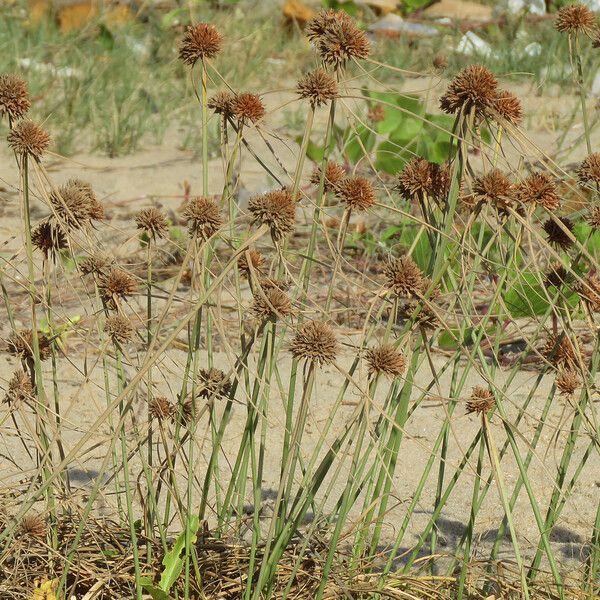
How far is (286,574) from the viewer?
138 centimetres

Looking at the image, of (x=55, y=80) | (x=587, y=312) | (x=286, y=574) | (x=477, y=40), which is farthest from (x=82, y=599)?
(x=477, y=40)

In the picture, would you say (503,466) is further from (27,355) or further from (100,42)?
(100,42)

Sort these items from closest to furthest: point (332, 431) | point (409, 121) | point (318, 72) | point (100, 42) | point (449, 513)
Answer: point (318, 72)
point (449, 513)
point (332, 431)
point (409, 121)
point (100, 42)

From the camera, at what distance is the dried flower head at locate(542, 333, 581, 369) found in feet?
4.25

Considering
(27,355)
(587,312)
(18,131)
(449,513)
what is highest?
(18,131)

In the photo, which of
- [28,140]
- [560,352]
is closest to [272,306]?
[28,140]

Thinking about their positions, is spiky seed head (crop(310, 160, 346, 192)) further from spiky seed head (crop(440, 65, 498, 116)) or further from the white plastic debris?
the white plastic debris

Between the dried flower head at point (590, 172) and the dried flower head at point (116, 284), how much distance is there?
49 centimetres

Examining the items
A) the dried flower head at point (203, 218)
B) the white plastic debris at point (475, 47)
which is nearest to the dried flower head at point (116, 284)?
the dried flower head at point (203, 218)

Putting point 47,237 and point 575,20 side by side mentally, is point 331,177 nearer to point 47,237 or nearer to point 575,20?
point 47,237

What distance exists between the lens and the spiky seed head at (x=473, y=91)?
1.11 m

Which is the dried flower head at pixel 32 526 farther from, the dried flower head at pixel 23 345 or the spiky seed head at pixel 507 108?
the spiky seed head at pixel 507 108

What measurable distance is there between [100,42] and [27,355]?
12.4 ft

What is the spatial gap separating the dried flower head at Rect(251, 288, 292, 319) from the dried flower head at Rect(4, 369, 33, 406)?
1.10 feet
